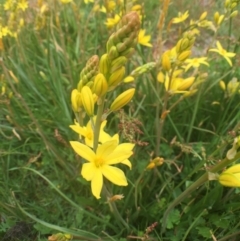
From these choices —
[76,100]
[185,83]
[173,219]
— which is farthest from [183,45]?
[173,219]

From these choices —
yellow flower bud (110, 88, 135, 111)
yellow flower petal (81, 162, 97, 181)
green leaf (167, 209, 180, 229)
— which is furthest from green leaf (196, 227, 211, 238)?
yellow flower bud (110, 88, 135, 111)

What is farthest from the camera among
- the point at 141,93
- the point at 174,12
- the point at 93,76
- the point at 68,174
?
the point at 174,12

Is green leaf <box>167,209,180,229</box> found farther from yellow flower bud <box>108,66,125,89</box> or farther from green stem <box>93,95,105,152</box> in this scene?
yellow flower bud <box>108,66,125,89</box>

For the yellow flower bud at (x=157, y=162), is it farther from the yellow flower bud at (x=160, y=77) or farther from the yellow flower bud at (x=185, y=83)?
the yellow flower bud at (x=160, y=77)

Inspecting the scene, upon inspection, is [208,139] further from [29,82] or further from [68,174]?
[29,82]

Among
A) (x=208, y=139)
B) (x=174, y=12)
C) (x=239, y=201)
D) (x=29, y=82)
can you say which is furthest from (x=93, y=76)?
(x=174, y=12)

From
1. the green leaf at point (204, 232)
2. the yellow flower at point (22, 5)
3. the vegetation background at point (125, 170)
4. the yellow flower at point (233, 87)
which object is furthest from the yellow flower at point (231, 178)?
the yellow flower at point (22, 5)

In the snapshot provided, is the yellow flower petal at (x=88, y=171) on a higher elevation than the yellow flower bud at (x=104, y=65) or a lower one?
lower
